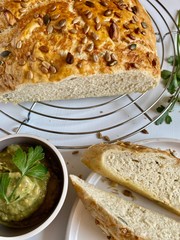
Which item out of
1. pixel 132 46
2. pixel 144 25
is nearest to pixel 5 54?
pixel 132 46

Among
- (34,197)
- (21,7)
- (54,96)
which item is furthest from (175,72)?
(34,197)

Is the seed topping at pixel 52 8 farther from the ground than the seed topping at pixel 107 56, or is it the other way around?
the seed topping at pixel 52 8

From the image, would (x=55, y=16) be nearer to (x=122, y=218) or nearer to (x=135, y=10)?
(x=135, y=10)

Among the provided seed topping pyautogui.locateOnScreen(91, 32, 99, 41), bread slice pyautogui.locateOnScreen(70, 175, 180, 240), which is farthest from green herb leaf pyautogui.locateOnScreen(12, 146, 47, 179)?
seed topping pyautogui.locateOnScreen(91, 32, 99, 41)

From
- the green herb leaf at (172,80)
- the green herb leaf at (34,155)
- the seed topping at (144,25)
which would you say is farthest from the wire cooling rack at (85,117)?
the seed topping at (144,25)

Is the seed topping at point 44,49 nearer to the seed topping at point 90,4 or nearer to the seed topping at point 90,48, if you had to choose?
the seed topping at point 90,48

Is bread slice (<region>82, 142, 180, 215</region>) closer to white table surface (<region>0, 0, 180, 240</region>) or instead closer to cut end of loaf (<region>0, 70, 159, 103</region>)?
white table surface (<region>0, 0, 180, 240</region>)

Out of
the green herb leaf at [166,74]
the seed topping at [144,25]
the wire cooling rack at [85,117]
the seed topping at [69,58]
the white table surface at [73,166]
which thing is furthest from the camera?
the green herb leaf at [166,74]
